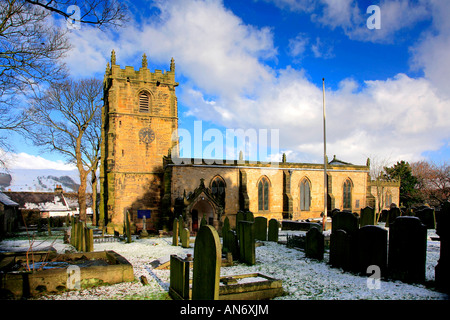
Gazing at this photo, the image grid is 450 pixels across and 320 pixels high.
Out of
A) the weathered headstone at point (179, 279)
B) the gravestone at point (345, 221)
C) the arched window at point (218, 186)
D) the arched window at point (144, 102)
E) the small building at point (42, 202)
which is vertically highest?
the arched window at point (144, 102)

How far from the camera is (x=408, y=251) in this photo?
320 inches

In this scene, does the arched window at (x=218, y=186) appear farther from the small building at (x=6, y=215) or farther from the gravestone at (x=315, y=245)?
the small building at (x=6, y=215)

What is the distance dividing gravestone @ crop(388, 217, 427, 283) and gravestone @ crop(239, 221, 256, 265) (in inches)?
167

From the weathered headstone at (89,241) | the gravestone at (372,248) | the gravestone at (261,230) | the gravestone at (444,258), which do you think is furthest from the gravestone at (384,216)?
the weathered headstone at (89,241)

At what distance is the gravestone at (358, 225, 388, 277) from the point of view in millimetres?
8469

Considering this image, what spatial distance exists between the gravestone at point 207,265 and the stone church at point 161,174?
15640 mm

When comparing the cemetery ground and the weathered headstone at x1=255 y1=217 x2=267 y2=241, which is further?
the weathered headstone at x1=255 y1=217 x2=267 y2=241

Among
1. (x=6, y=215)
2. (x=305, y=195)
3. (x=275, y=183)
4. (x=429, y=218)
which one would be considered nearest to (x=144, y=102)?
(x=275, y=183)

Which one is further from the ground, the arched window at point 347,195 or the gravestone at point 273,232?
the arched window at point 347,195

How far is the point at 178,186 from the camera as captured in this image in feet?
74.1

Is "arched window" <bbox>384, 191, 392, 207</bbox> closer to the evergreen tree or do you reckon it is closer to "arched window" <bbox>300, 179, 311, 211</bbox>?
the evergreen tree

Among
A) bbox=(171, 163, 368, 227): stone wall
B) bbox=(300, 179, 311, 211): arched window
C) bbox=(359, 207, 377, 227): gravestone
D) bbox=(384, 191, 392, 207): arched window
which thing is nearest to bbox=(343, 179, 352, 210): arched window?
bbox=(171, 163, 368, 227): stone wall

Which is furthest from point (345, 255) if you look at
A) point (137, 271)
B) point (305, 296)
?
point (137, 271)

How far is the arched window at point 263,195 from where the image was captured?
25.8m
